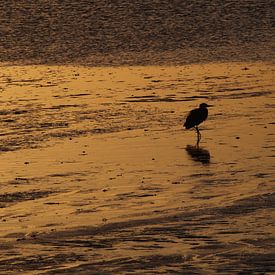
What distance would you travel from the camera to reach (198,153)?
16484 millimetres

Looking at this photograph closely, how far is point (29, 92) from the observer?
23719 mm

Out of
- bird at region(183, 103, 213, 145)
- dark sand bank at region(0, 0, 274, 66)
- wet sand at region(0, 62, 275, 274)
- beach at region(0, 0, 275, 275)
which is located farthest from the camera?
dark sand bank at region(0, 0, 274, 66)

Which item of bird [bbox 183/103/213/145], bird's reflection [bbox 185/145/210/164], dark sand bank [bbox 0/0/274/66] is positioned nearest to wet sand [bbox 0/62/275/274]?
bird's reflection [bbox 185/145/210/164]

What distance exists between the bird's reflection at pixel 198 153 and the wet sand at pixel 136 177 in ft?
0.07

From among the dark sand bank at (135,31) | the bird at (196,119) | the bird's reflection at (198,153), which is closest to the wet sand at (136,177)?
the bird's reflection at (198,153)

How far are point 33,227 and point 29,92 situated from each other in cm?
1191

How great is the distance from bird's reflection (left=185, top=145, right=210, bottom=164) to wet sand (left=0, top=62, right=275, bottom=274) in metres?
0.02

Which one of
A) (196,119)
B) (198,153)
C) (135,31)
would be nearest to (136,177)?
(198,153)

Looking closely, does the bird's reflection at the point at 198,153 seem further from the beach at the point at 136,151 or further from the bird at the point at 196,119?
the bird at the point at 196,119

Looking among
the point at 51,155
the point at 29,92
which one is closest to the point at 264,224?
the point at 51,155

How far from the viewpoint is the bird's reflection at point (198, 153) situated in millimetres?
15953

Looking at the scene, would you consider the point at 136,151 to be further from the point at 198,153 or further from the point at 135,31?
the point at 135,31

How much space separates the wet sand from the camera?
10.8 metres

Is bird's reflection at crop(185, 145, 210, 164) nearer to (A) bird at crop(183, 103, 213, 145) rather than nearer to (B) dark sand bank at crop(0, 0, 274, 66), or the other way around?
(A) bird at crop(183, 103, 213, 145)
